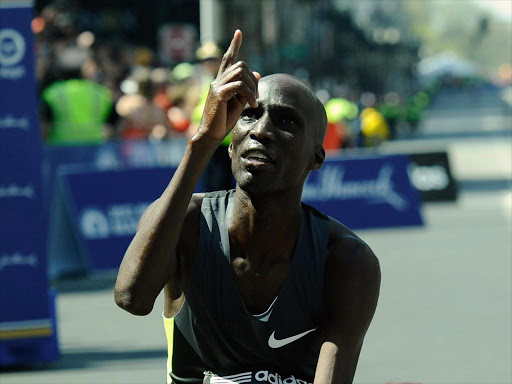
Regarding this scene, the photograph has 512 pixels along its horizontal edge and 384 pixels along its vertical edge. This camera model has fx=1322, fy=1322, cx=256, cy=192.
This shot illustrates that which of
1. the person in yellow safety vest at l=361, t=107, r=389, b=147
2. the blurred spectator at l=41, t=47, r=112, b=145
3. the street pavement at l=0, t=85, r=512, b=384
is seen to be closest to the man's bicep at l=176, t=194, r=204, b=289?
the street pavement at l=0, t=85, r=512, b=384

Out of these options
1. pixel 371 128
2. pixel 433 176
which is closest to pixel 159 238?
pixel 433 176

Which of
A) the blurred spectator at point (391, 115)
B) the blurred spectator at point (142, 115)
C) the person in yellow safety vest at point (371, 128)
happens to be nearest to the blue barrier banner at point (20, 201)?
the blurred spectator at point (142, 115)

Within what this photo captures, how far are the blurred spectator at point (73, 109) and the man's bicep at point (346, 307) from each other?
8873mm

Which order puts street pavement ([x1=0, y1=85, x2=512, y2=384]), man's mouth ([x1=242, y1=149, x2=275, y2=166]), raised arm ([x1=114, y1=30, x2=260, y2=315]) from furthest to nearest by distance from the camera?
street pavement ([x1=0, y1=85, x2=512, y2=384]) → man's mouth ([x1=242, y1=149, x2=275, y2=166]) → raised arm ([x1=114, y1=30, x2=260, y2=315])

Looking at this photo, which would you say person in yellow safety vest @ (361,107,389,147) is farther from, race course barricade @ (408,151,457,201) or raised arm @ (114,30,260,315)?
raised arm @ (114,30,260,315)

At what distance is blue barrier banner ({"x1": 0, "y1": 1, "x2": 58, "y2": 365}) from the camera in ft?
25.7

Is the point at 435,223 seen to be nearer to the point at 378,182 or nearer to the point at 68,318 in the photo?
the point at 378,182

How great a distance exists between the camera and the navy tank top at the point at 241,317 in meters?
3.61

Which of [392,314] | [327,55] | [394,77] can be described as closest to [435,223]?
[392,314]

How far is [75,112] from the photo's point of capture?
1259 cm

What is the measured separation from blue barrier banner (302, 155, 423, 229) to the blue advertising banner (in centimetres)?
266

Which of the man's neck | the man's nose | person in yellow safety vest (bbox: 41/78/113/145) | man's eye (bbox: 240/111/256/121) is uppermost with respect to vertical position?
man's eye (bbox: 240/111/256/121)

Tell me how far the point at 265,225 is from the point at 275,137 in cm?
30

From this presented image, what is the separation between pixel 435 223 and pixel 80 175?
557 cm
